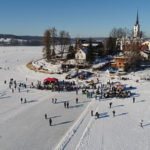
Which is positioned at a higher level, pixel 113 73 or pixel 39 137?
pixel 113 73

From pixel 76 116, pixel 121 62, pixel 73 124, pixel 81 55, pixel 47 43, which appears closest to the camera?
pixel 73 124

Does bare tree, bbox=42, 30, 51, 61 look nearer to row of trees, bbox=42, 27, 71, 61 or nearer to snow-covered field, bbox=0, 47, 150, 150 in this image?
row of trees, bbox=42, 27, 71, 61

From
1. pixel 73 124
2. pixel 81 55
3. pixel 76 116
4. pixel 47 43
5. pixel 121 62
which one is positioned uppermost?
pixel 47 43

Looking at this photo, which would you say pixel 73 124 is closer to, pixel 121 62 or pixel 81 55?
pixel 121 62

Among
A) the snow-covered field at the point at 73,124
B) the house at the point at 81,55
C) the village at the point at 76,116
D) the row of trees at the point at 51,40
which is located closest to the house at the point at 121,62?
the village at the point at 76,116

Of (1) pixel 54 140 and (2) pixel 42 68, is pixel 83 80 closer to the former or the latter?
(2) pixel 42 68

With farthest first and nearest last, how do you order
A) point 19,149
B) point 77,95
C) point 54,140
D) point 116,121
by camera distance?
point 77,95, point 116,121, point 54,140, point 19,149

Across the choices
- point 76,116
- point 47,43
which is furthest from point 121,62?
point 47,43

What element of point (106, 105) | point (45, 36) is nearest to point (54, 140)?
point (106, 105)

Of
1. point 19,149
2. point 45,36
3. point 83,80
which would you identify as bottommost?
point 19,149
